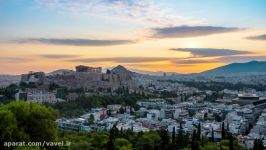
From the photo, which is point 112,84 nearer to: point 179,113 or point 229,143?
point 179,113

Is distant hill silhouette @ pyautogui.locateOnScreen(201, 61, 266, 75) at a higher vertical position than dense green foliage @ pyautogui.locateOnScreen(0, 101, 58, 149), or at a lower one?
lower

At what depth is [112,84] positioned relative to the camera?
56188 millimetres

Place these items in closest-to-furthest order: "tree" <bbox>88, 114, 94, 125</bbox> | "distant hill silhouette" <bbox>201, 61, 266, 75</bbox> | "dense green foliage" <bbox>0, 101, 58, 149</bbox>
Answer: "dense green foliage" <bbox>0, 101, 58, 149</bbox>, "tree" <bbox>88, 114, 94, 125</bbox>, "distant hill silhouette" <bbox>201, 61, 266, 75</bbox>

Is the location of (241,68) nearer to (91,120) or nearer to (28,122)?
(91,120)

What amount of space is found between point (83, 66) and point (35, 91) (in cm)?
2949

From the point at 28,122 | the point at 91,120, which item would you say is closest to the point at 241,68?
the point at 91,120

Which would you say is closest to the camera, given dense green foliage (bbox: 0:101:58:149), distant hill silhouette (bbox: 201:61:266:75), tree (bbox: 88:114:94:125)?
dense green foliage (bbox: 0:101:58:149)

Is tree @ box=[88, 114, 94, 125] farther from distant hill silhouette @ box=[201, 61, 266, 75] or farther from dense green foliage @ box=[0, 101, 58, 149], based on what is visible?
distant hill silhouette @ box=[201, 61, 266, 75]

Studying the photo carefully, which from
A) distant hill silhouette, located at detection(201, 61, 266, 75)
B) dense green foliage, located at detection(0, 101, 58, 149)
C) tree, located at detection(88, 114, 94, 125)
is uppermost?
dense green foliage, located at detection(0, 101, 58, 149)

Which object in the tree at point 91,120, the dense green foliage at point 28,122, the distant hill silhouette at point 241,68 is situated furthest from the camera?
→ the distant hill silhouette at point 241,68

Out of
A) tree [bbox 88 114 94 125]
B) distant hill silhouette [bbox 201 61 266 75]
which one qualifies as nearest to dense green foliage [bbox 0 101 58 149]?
tree [bbox 88 114 94 125]

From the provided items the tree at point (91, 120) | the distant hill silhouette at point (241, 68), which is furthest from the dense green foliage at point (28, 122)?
the distant hill silhouette at point (241, 68)

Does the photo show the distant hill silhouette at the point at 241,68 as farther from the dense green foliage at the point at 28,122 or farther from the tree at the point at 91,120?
the dense green foliage at the point at 28,122

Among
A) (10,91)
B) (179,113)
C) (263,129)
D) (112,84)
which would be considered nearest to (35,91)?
(10,91)
